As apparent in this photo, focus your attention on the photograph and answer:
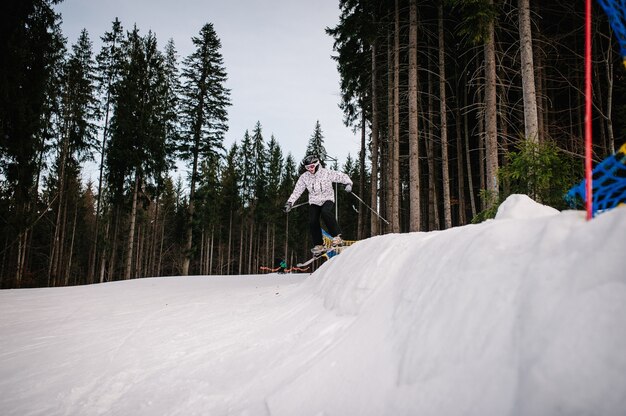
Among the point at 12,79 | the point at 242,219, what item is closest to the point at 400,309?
the point at 12,79

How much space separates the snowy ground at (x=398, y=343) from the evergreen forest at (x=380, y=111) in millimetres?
3428

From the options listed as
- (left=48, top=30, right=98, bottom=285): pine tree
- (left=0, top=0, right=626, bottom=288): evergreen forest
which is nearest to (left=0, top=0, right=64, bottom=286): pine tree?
(left=0, top=0, right=626, bottom=288): evergreen forest

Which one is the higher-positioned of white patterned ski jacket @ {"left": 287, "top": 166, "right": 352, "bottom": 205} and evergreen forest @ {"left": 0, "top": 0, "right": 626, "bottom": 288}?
evergreen forest @ {"left": 0, "top": 0, "right": 626, "bottom": 288}

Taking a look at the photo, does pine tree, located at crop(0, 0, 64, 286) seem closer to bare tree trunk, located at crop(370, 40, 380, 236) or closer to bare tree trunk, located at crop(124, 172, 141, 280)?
bare tree trunk, located at crop(124, 172, 141, 280)

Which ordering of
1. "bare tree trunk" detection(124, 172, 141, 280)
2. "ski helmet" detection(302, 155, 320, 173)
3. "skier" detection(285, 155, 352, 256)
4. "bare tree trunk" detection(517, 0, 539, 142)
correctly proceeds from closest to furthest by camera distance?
"bare tree trunk" detection(517, 0, 539, 142) → "skier" detection(285, 155, 352, 256) → "ski helmet" detection(302, 155, 320, 173) → "bare tree trunk" detection(124, 172, 141, 280)

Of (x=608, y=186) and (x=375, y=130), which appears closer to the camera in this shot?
(x=608, y=186)

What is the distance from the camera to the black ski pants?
6324 mm

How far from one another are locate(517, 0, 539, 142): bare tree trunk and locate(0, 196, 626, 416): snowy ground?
5.41 meters

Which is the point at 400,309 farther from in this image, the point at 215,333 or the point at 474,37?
the point at 474,37

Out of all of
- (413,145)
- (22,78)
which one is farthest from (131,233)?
(413,145)

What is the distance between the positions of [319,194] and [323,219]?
1.84 ft

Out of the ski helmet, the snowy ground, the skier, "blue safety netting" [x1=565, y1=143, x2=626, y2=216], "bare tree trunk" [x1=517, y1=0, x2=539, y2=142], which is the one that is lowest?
the snowy ground

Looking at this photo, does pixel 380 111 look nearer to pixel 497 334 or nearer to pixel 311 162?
pixel 311 162

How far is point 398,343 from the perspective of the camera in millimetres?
1644
